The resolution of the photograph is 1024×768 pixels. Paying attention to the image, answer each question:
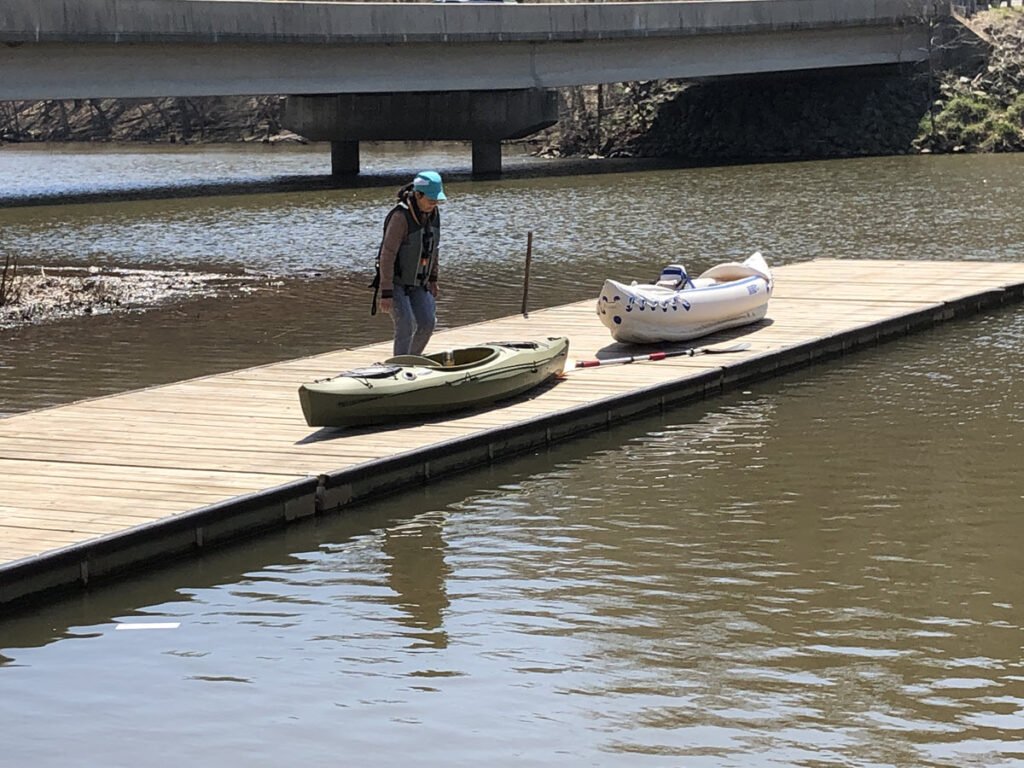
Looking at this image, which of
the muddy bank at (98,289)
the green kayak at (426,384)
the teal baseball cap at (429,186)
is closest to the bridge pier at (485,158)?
the muddy bank at (98,289)

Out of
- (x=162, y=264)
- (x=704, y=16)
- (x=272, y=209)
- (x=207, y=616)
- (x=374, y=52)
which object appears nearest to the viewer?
(x=207, y=616)

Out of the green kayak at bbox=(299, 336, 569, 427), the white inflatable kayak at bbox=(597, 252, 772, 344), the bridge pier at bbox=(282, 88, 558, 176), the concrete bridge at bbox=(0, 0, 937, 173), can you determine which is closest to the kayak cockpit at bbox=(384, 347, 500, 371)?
the green kayak at bbox=(299, 336, 569, 427)

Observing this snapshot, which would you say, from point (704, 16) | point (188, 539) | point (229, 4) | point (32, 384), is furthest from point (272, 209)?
point (188, 539)

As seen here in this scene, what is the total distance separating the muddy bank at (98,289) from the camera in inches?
923

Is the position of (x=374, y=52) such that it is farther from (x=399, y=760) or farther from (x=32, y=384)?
(x=399, y=760)

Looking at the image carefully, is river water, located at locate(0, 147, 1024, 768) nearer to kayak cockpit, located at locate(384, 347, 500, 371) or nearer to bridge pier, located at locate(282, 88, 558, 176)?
kayak cockpit, located at locate(384, 347, 500, 371)

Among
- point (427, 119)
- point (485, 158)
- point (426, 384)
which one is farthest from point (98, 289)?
point (427, 119)

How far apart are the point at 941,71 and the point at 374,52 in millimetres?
22253

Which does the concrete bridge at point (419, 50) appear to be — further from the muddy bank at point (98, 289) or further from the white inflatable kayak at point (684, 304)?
the white inflatable kayak at point (684, 304)

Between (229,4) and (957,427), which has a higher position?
(229,4)

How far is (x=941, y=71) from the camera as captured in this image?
59719 mm

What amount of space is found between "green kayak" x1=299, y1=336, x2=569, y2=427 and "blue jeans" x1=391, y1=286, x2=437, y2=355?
1.55ft

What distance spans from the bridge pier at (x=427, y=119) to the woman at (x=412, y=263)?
3721cm

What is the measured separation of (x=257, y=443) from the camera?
12961 mm
